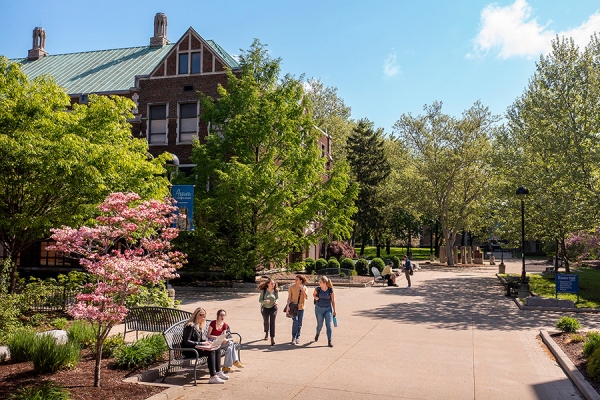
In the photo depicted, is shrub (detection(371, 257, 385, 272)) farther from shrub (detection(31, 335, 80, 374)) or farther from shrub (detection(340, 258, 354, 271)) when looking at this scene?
shrub (detection(31, 335, 80, 374))

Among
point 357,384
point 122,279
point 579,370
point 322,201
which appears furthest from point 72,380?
point 322,201

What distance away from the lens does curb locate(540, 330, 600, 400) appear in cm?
838

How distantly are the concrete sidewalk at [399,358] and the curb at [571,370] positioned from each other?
0.48 feet

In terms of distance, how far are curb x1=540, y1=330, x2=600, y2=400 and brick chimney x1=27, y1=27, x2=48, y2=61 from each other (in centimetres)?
4334

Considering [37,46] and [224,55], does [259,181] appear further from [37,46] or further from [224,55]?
[37,46]

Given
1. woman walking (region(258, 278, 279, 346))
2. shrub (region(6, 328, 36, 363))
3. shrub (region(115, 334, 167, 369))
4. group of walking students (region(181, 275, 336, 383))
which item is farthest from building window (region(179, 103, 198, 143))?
shrub (region(6, 328, 36, 363))

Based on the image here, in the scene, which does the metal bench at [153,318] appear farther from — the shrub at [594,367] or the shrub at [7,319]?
the shrub at [594,367]

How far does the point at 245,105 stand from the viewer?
973 inches

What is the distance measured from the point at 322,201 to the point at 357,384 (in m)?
15.4

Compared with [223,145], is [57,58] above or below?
above

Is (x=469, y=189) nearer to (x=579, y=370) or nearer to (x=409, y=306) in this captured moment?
(x=409, y=306)

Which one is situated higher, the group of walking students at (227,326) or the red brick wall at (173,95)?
the red brick wall at (173,95)

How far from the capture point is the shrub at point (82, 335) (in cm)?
1052

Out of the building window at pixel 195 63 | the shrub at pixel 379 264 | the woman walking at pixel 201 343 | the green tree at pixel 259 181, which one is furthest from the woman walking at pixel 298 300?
the shrub at pixel 379 264
